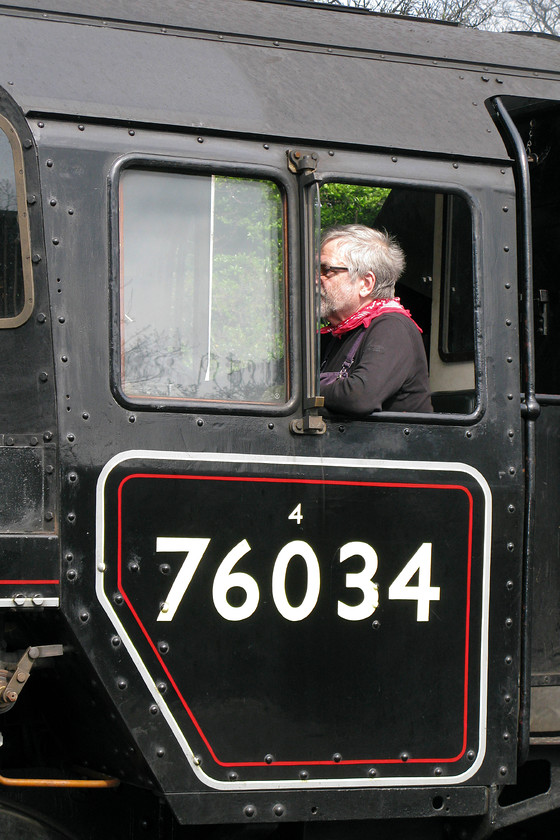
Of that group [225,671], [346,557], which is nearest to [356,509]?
[346,557]

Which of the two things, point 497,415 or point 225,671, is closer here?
point 225,671

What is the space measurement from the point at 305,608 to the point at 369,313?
98cm

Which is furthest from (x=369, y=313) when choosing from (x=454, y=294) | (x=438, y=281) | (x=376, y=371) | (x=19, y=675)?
(x=19, y=675)

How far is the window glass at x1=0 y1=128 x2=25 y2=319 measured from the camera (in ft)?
9.33

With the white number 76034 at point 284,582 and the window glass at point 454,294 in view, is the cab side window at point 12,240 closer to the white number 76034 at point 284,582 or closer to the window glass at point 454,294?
the white number 76034 at point 284,582

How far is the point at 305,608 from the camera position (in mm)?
3027

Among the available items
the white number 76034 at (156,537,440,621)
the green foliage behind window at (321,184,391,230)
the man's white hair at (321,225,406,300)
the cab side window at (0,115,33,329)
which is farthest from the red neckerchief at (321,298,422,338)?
the cab side window at (0,115,33,329)

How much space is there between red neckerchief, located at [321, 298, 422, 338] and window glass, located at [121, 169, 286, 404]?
0.38 meters

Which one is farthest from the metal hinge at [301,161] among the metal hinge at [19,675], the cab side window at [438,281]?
the metal hinge at [19,675]

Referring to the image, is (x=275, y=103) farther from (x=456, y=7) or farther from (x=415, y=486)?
(x=456, y=7)

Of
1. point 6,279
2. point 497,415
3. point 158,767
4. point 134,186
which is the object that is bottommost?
point 158,767

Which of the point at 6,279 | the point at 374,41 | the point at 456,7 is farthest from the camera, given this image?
the point at 456,7

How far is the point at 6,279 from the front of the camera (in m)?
2.85

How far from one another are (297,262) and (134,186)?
1.69 feet
